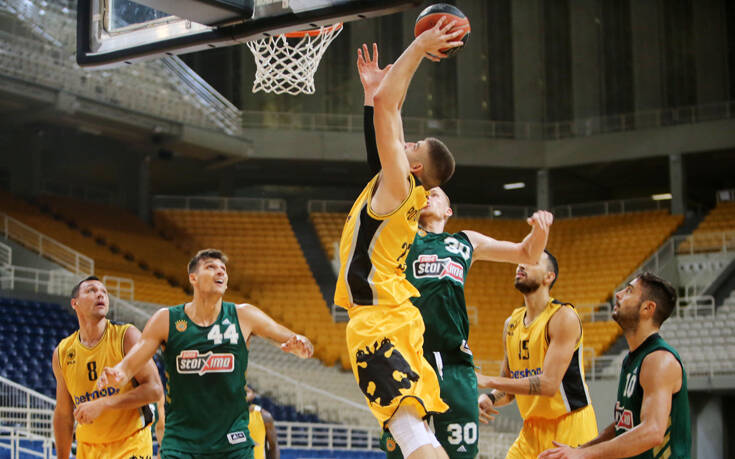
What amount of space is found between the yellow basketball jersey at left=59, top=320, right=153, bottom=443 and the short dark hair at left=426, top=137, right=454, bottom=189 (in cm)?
307

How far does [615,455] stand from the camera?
460 cm

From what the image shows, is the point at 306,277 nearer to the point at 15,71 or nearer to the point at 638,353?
the point at 15,71

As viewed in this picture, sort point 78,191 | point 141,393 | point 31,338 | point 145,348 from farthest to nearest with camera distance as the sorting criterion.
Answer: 1. point 78,191
2. point 31,338
3. point 141,393
4. point 145,348

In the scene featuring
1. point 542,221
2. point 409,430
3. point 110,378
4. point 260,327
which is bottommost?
point 409,430

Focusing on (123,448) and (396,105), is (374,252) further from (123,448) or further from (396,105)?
(123,448)

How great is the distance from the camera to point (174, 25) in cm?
595

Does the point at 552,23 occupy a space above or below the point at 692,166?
above

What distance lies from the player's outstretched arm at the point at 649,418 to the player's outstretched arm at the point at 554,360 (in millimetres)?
1026

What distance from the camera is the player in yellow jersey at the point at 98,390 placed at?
6277 millimetres

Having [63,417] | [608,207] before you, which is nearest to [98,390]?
[63,417]

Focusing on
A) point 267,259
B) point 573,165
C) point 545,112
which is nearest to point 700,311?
point 573,165

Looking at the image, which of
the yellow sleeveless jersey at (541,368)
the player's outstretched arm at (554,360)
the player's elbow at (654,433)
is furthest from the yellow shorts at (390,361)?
the yellow sleeveless jersey at (541,368)

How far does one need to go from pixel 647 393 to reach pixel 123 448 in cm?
358

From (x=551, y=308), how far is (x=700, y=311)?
15.5 metres
